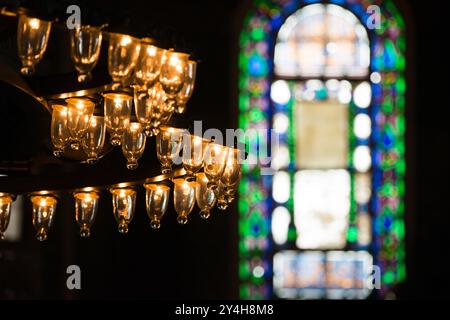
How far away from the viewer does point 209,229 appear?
368 inches

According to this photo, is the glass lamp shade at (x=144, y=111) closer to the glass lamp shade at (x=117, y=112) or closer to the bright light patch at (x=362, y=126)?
the glass lamp shade at (x=117, y=112)

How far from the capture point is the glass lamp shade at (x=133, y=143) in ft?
13.0

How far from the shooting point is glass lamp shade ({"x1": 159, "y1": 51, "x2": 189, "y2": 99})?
3.68 meters

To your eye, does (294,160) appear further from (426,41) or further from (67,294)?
(67,294)

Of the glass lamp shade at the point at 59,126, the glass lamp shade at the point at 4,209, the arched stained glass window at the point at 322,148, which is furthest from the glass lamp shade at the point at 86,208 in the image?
the arched stained glass window at the point at 322,148

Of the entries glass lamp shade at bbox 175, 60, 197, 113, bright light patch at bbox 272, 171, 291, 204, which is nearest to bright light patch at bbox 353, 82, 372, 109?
bright light patch at bbox 272, 171, 291, 204

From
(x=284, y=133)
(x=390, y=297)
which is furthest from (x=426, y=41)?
(x=390, y=297)

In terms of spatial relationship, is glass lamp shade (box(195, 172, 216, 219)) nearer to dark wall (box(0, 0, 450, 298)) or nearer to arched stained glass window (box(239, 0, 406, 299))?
dark wall (box(0, 0, 450, 298))

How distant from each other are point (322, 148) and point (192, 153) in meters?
5.89

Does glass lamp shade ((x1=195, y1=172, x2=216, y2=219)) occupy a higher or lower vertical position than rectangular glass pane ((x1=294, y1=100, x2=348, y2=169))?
lower

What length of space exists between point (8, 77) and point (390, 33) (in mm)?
6594

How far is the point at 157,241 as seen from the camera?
9.40 metres

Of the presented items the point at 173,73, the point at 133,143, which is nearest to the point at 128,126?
the point at 133,143

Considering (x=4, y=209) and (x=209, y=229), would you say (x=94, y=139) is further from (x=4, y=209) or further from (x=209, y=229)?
(x=209, y=229)
